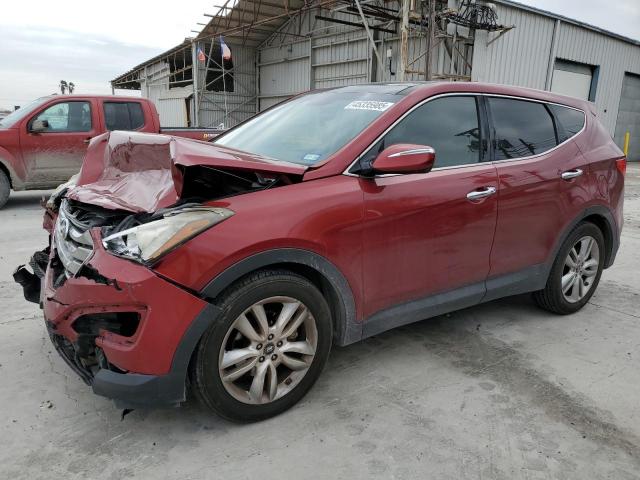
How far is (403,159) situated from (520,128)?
1.40 meters

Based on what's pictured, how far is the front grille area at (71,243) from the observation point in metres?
2.29

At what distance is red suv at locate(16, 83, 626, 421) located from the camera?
214 centimetres

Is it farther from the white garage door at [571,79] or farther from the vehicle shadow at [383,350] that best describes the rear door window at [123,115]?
the white garage door at [571,79]

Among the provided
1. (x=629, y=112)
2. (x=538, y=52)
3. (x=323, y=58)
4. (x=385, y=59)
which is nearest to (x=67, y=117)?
(x=385, y=59)

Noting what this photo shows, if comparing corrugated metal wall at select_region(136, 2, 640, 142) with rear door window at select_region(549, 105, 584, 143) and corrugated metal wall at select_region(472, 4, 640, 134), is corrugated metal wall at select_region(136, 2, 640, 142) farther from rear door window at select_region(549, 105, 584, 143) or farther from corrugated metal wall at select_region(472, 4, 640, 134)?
rear door window at select_region(549, 105, 584, 143)

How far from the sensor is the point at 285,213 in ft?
7.73

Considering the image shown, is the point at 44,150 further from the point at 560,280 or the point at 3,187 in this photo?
the point at 560,280

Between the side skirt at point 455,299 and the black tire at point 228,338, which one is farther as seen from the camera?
the side skirt at point 455,299

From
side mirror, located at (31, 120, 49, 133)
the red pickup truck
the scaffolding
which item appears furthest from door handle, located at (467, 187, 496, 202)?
the scaffolding

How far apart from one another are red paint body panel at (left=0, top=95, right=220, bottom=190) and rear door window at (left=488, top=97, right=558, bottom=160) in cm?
545

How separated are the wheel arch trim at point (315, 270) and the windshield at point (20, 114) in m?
7.44

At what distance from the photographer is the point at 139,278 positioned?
2.06 meters

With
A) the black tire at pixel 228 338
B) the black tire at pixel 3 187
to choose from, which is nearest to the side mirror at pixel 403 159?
the black tire at pixel 228 338

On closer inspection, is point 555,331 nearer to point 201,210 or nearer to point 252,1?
point 201,210
